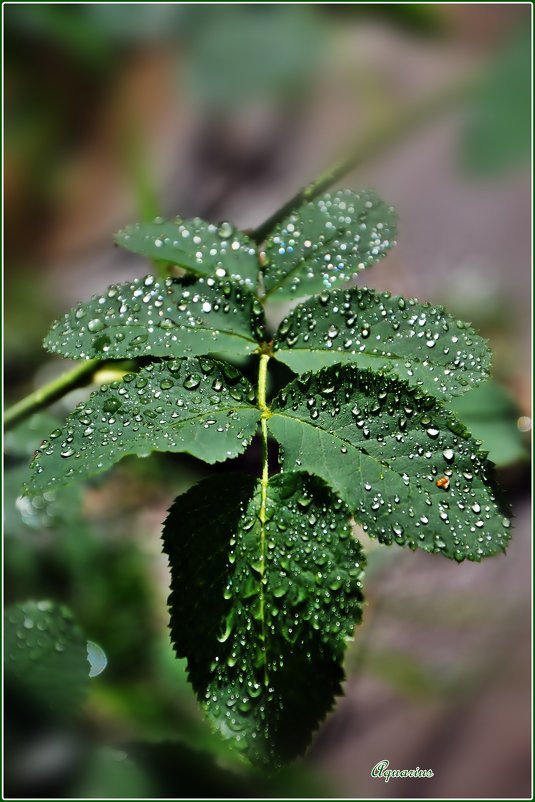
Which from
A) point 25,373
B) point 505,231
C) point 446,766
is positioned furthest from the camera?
point 505,231

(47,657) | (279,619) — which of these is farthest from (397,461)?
(47,657)

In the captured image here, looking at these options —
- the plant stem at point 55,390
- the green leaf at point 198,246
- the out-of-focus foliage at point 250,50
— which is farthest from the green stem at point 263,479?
the out-of-focus foliage at point 250,50

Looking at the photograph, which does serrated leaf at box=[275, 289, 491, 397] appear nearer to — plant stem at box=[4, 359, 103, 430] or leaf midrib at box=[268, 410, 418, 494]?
leaf midrib at box=[268, 410, 418, 494]

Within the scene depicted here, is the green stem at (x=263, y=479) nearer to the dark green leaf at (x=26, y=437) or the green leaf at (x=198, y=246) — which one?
the green leaf at (x=198, y=246)

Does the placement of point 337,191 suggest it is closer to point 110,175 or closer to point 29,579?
point 29,579

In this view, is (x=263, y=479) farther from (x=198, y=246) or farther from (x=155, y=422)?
(x=198, y=246)

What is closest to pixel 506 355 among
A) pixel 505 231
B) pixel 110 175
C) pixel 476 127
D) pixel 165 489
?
pixel 505 231
